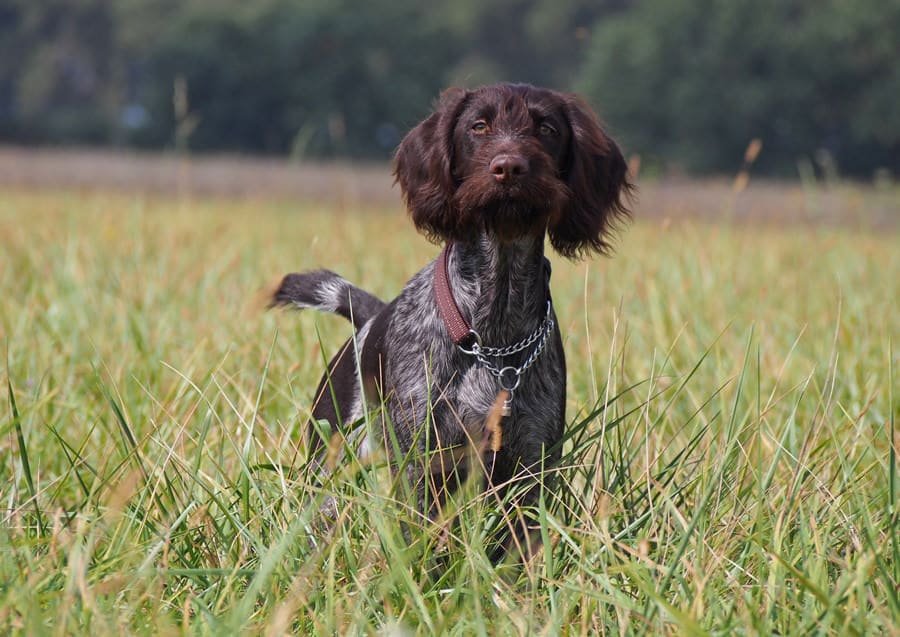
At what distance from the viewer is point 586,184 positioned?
318 centimetres

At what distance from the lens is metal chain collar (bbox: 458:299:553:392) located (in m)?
3.03

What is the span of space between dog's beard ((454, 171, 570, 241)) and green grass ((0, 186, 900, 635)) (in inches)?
13.4

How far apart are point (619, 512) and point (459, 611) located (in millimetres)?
630

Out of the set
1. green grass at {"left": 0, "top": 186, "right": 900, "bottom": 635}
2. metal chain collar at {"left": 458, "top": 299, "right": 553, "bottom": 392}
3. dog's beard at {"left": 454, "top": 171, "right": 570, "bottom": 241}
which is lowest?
green grass at {"left": 0, "top": 186, "right": 900, "bottom": 635}

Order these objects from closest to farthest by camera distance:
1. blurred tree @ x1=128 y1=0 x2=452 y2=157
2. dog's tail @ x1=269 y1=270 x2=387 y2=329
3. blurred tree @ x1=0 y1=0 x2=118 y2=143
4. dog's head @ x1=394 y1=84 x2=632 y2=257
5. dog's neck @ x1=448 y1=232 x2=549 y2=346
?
dog's head @ x1=394 y1=84 x2=632 y2=257
dog's neck @ x1=448 y1=232 x2=549 y2=346
dog's tail @ x1=269 y1=270 x2=387 y2=329
blurred tree @ x1=128 y1=0 x2=452 y2=157
blurred tree @ x1=0 y1=0 x2=118 y2=143

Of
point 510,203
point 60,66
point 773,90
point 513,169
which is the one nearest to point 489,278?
point 510,203

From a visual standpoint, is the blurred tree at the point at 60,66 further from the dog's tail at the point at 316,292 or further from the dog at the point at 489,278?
the dog at the point at 489,278

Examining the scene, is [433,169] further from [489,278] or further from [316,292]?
[316,292]

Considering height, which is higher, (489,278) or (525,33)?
(525,33)

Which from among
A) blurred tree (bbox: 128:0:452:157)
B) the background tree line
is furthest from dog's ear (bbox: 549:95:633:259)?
blurred tree (bbox: 128:0:452:157)

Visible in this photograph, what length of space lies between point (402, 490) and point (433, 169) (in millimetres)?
929

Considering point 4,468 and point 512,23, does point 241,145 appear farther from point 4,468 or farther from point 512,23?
point 4,468

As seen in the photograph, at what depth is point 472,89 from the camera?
10.5 ft

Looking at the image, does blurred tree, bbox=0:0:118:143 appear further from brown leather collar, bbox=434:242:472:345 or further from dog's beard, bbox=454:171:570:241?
dog's beard, bbox=454:171:570:241
